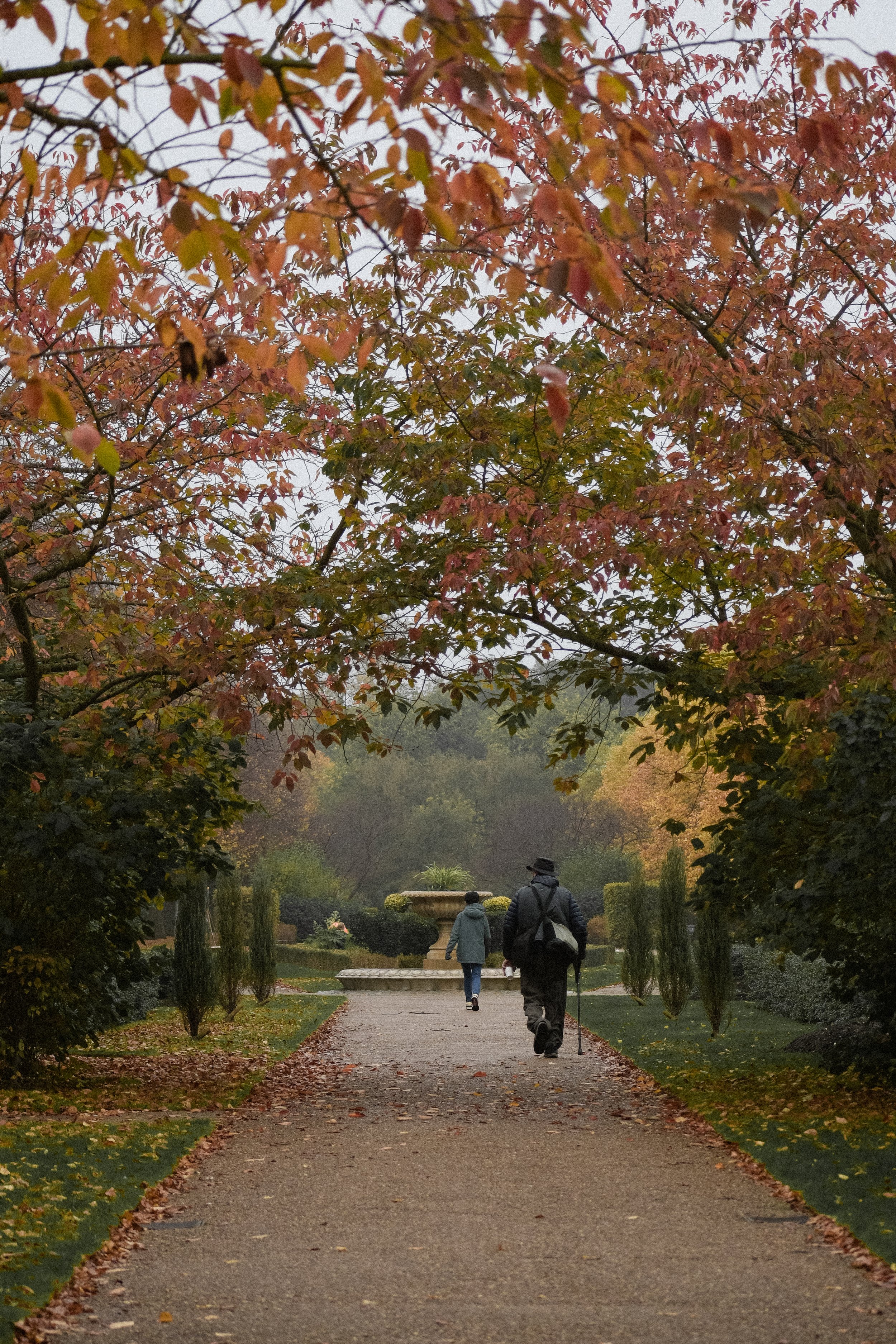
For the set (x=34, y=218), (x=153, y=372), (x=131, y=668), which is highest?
(x=34, y=218)

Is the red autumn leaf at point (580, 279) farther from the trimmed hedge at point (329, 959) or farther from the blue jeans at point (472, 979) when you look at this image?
the trimmed hedge at point (329, 959)

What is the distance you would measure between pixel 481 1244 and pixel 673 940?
10.4 meters

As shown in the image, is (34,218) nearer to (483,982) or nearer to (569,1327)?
(569,1327)

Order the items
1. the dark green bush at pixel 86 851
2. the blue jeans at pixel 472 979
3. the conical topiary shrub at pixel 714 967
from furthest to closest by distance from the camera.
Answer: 1. the blue jeans at pixel 472 979
2. the conical topiary shrub at pixel 714 967
3. the dark green bush at pixel 86 851

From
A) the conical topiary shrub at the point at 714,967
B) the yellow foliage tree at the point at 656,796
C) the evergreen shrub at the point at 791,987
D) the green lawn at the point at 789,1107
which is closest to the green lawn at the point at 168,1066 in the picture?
the green lawn at the point at 789,1107

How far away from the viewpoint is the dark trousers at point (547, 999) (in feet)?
37.4

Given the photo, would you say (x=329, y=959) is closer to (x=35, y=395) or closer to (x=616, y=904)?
(x=616, y=904)

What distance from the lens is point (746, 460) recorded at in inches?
276

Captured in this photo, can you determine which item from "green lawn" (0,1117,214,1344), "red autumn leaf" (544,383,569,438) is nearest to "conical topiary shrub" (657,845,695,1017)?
"green lawn" (0,1117,214,1344)

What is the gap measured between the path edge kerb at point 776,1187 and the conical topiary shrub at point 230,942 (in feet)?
20.1

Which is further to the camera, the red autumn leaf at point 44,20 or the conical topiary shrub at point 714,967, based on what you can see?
the conical topiary shrub at point 714,967

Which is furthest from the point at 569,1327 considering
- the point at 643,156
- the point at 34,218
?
the point at 34,218

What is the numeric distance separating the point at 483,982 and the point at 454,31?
22.1 metres

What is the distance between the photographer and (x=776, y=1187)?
6016 mm
